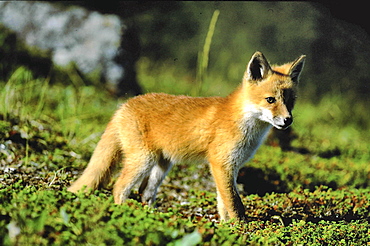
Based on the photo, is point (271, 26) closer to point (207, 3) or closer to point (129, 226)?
point (207, 3)

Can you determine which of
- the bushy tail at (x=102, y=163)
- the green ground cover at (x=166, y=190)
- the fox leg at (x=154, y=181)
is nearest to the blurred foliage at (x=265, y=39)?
the green ground cover at (x=166, y=190)

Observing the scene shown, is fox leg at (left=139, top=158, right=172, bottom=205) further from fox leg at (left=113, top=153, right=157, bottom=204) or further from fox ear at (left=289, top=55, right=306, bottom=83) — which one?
fox ear at (left=289, top=55, right=306, bottom=83)

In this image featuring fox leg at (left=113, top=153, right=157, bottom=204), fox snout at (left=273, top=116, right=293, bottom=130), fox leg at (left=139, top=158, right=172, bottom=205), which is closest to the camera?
fox snout at (left=273, top=116, right=293, bottom=130)

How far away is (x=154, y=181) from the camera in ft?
15.5

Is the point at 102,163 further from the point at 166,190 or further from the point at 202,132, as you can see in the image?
the point at 166,190

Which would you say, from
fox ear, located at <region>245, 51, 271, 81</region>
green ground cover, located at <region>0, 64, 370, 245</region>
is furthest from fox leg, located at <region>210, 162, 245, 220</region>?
fox ear, located at <region>245, 51, 271, 81</region>

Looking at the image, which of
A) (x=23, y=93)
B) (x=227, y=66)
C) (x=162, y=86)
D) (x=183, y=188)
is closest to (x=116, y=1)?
(x=162, y=86)

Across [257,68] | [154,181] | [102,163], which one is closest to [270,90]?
[257,68]

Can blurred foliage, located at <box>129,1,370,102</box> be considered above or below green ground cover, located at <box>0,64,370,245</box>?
above

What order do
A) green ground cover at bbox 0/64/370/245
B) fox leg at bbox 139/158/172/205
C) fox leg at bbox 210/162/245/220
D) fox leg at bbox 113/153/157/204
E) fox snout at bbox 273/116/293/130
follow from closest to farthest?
1. green ground cover at bbox 0/64/370/245
2. fox snout at bbox 273/116/293/130
3. fox leg at bbox 210/162/245/220
4. fox leg at bbox 113/153/157/204
5. fox leg at bbox 139/158/172/205

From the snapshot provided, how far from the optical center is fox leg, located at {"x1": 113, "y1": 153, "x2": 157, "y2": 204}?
4363 mm

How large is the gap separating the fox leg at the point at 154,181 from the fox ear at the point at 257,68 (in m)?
1.24

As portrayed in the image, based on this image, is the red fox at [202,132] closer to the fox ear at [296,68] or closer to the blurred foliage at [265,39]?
the fox ear at [296,68]

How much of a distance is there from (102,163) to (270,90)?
1745mm
